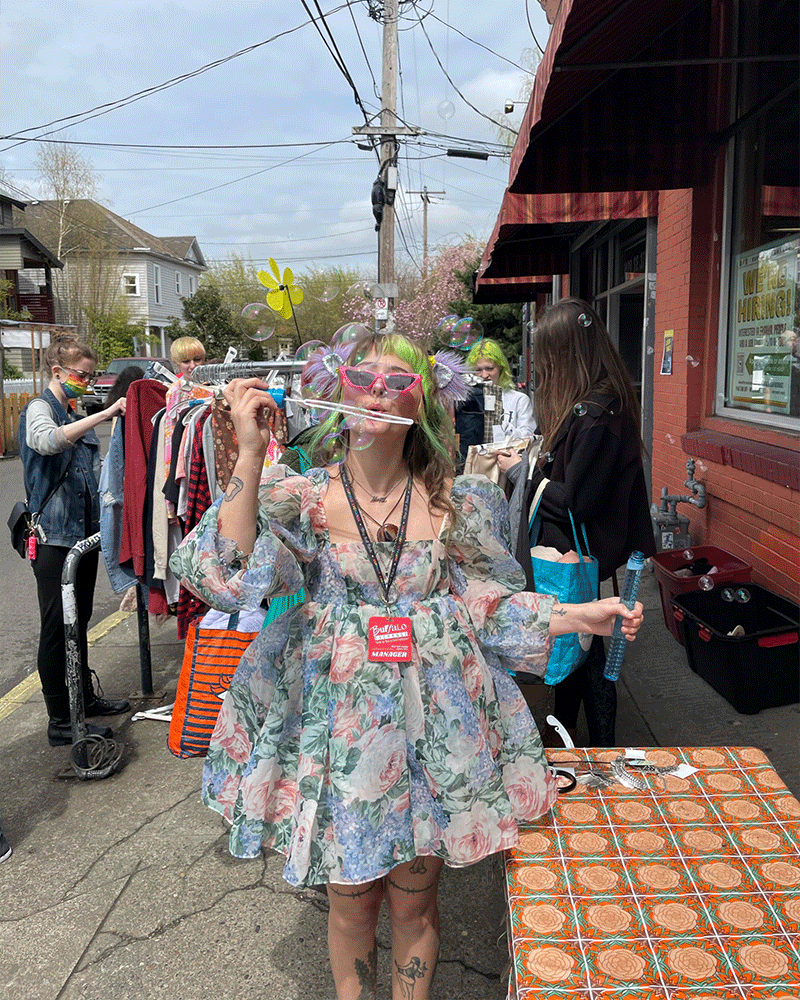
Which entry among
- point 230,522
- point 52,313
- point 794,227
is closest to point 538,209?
point 794,227

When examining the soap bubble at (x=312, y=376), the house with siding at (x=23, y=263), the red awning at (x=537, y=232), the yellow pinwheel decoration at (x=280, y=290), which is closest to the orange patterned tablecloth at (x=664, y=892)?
the soap bubble at (x=312, y=376)

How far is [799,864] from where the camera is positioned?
1755 mm

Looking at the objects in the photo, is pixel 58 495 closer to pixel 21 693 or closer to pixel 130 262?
pixel 21 693

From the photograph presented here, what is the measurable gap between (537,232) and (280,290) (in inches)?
294

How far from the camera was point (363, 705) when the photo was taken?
1725mm

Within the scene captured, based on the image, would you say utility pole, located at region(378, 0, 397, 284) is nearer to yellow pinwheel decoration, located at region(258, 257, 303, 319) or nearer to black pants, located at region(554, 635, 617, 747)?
black pants, located at region(554, 635, 617, 747)

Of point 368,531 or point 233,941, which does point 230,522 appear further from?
point 233,941

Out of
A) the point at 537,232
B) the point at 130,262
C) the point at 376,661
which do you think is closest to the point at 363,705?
the point at 376,661

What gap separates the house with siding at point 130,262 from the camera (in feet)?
132

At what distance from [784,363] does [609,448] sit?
2.04 metres

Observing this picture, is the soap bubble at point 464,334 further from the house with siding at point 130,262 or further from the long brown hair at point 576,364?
the house with siding at point 130,262

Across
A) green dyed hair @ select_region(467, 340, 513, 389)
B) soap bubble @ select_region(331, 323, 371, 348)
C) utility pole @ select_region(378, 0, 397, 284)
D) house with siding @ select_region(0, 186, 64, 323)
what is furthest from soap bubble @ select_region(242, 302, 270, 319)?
house with siding @ select_region(0, 186, 64, 323)

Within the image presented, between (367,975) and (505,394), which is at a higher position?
(505,394)

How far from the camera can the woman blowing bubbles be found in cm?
170
